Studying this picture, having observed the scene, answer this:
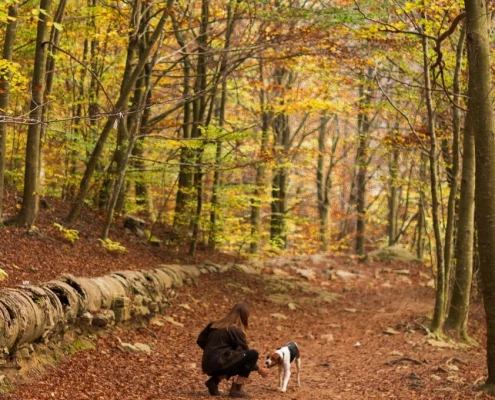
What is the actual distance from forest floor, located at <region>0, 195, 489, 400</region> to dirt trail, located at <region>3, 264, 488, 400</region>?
1.0 inches

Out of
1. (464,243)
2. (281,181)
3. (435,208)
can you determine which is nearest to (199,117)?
(435,208)

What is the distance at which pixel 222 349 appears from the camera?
6.77m

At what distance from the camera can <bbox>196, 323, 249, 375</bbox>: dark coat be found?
264 inches

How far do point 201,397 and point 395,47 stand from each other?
843 cm

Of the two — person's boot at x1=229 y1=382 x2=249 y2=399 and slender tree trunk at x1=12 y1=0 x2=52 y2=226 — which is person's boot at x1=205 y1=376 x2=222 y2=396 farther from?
slender tree trunk at x1=12 y1=0 x2=52 y2=226

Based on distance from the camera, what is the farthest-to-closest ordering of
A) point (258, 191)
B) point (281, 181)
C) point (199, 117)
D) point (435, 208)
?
point (281, 181), point (258, 191), point (199, 117), point (435, 208)

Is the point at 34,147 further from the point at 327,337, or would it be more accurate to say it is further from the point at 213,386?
the point at 327,337

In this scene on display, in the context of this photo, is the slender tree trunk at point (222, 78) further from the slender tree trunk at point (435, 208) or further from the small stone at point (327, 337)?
the slender tree trunk at point (435, 208)

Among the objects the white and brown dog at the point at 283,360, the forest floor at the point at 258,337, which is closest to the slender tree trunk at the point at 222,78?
the forest floor at the point at 258,337

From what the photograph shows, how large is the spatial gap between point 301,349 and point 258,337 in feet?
3.07

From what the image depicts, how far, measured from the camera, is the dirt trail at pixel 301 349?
6.76m

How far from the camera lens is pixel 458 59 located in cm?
1048

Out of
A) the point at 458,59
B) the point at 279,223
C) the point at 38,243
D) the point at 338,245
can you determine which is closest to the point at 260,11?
the point at 458,59

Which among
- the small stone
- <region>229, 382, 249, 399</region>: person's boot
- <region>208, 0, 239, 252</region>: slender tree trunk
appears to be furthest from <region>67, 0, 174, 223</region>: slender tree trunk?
<region>229, 382, 249, 399</region>: person's boot
